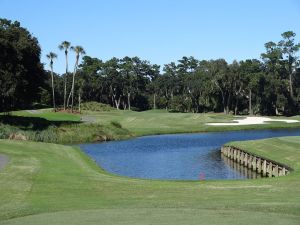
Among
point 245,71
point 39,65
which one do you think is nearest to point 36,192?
point 39,65

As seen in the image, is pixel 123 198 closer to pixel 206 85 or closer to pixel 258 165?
pixel 258 165

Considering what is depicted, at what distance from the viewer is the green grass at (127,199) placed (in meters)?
16.4

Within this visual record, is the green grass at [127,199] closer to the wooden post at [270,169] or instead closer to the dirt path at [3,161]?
the dirt path at [3,161]

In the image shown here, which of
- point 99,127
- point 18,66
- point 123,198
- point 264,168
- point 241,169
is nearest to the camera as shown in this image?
point 123,198

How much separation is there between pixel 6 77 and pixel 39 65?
36.4ft

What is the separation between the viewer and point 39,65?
75.0 meters

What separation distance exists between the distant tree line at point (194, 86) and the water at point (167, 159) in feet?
185

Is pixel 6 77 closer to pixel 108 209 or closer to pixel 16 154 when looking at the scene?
pixel 16 154

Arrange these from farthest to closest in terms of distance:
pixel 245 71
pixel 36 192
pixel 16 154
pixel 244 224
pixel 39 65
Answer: pixel 245 71 < pixel 39 65 < pixel 16 154 < pixel 36 192 < pixel 244 224

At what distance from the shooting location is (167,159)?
1996 inches

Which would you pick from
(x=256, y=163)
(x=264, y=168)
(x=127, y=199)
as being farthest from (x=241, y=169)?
(x=127, y=199)

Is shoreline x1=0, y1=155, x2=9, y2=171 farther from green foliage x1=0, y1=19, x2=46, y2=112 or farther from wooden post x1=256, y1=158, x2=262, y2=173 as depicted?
green foliage x1=0, y1=19, x2=46, y2=112

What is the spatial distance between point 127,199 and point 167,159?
28.4 metres

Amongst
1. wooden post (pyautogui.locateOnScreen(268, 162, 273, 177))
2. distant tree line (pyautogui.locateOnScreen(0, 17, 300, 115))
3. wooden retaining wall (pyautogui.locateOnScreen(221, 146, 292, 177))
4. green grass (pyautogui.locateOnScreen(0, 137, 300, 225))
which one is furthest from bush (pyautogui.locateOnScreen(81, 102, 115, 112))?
green grass (pyautogui.locateOnScreen(0, 137, 300, 225))
